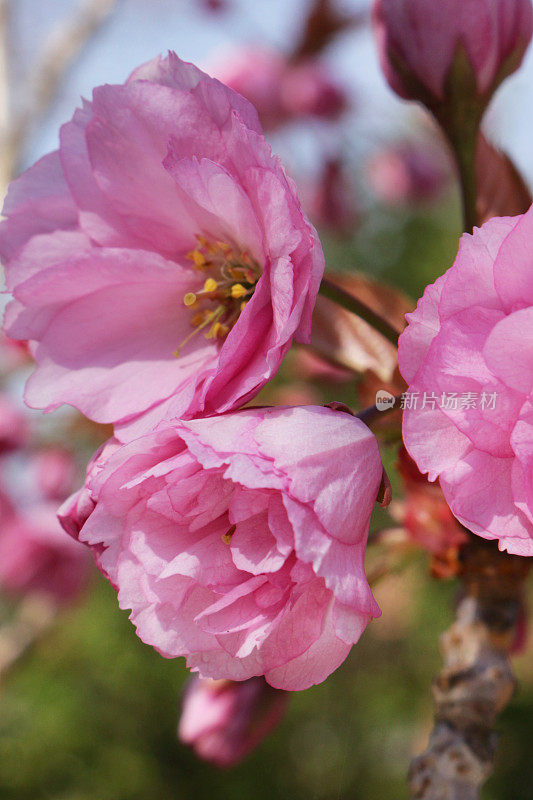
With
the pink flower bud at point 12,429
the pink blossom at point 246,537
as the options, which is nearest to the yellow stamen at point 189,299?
the pink blossom at point 246,537

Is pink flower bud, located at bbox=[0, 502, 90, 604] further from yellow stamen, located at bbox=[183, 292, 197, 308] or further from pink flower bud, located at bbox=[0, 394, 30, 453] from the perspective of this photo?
yellow stamen, located at bbox=[183, 292, 197, 308]

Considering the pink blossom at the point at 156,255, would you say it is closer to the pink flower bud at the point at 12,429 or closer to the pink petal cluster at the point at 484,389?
the pink petal cluster at the point at 484,389

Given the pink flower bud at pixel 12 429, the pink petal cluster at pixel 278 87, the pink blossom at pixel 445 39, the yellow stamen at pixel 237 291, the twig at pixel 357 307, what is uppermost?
the pink blossom at pixel 445 39

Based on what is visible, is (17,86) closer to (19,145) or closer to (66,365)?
(19,145)

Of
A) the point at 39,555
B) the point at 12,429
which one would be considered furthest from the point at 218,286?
the point at 39,555

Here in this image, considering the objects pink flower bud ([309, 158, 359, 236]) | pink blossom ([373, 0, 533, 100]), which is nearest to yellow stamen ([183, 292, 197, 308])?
pink blossom ([373, 0, 533, 100])

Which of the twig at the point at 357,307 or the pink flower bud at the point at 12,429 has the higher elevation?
the twig at the point at 357,307
